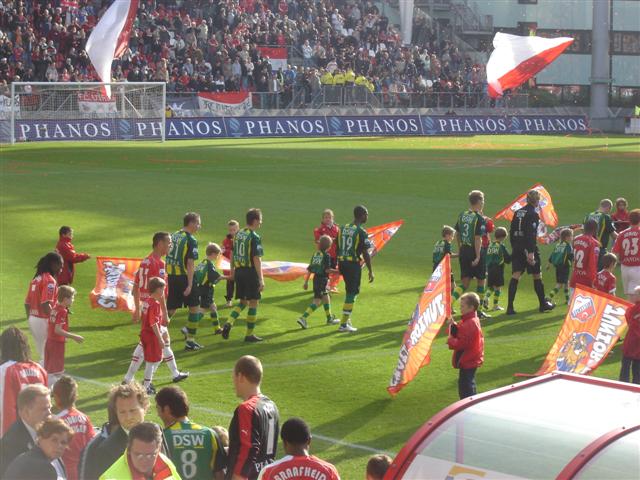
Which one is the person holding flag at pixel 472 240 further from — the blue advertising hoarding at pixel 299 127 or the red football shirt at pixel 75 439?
the blue advertising hoarding at pixel 299 127

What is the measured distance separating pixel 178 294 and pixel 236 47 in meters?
43.5

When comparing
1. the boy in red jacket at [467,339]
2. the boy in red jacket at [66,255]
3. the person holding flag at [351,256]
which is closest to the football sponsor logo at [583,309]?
the boy in red jacket at [467,339]

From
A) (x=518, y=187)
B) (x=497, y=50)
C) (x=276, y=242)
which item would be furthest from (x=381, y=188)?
(x=497, y=50)

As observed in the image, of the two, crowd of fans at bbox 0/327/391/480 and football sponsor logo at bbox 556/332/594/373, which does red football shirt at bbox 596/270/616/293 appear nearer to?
football sponsor logo at bbox 556/332/594/373

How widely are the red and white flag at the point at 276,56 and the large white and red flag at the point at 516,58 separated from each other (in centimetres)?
1435

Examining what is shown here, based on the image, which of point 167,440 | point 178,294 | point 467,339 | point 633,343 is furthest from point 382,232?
point 167,440

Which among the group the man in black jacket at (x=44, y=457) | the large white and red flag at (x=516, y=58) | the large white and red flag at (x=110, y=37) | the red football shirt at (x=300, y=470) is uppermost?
the large white and red flag at (x=110, y=37)

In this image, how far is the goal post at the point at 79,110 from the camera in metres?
43.1

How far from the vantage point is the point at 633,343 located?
43.2ft

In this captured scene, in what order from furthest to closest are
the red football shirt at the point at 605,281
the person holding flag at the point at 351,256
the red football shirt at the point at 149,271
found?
the person holding flag at the point at 351,256
the red football shirt at the point at 605,281
the red football shirt at the point at 149,271

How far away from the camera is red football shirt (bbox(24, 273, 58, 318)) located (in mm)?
13531

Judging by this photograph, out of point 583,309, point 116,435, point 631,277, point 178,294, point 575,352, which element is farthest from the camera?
point 631,277

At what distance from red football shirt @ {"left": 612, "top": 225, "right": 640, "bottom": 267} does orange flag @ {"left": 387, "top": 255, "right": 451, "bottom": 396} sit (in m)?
5.94

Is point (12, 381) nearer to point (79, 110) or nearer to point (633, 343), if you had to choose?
point (633, 343)
